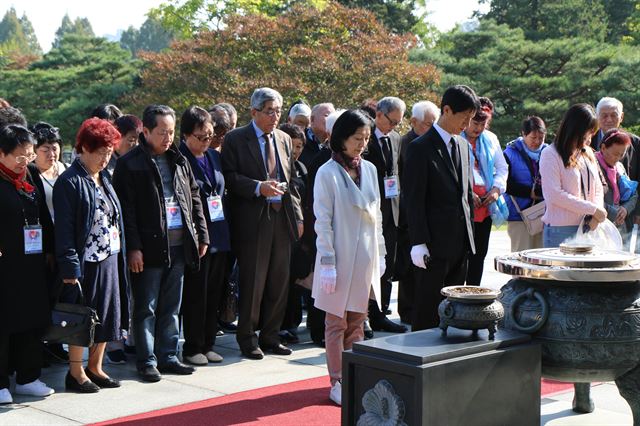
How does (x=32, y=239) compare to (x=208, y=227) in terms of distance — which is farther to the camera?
(x=208, y=227)

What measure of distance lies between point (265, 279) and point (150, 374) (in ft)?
4.19

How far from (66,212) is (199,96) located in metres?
16.6

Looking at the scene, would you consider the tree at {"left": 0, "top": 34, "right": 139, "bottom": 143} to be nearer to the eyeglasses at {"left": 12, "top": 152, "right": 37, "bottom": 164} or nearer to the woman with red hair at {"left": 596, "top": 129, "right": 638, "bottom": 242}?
the woman with red hair at {"left": 596, "top": 129, "right": 638, "bottom": 242}

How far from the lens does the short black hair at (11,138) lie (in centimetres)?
554

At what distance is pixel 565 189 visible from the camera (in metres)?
6.48

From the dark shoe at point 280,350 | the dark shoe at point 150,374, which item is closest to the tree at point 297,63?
the dark shoe at point 280,350

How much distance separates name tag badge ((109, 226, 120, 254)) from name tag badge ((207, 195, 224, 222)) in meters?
0.92

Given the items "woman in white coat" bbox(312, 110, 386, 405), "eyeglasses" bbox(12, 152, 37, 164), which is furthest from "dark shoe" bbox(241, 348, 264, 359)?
"eyeglasses" bbox(12, 152, 37, 164)

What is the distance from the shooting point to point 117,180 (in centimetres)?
615

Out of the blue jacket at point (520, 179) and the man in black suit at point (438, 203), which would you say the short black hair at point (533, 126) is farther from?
the man in black suit at point (438, 203)

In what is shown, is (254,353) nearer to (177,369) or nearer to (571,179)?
(177,369)

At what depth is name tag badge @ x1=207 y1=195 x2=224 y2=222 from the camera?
21.7 feet

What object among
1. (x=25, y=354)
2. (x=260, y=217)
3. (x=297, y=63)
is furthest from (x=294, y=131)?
(x=297, y=63)

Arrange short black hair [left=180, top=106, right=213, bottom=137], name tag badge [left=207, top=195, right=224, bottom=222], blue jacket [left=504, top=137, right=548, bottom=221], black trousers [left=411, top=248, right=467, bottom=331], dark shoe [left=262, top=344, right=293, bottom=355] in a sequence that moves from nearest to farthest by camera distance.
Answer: black trousers [left=411, top=248, right=467, bottom=331], short black hair [left=180, top=106, right=213, bottom=137], name tag badge [left=207, top=195, right=224, bottom=222], dark shoe [left=262, top=344, right=293, bottom=355], blue jacket [left=504, top=137, right=548, bottom=221]
